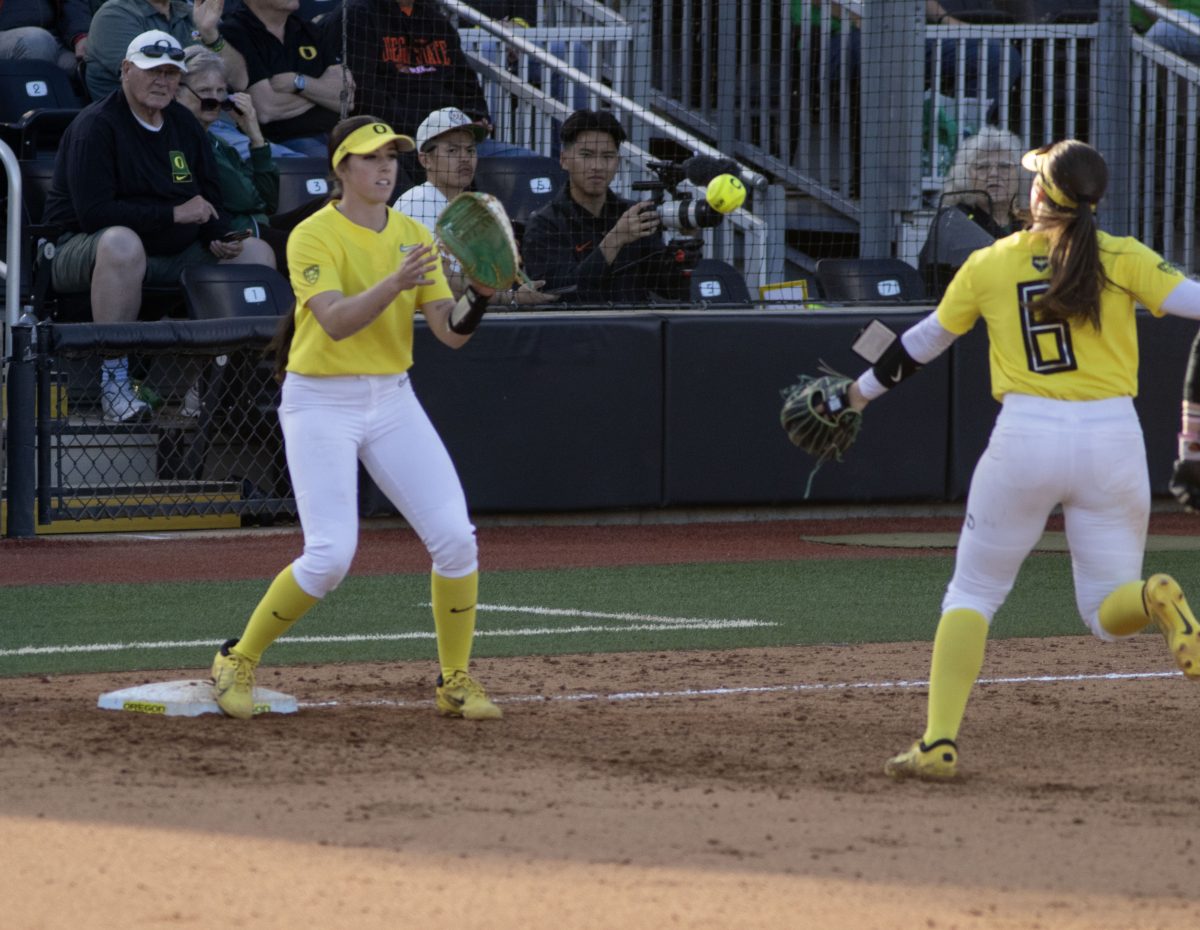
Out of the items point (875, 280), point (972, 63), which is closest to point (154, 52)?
point (875, 280)

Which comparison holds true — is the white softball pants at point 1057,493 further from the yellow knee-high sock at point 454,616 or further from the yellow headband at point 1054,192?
the yellow knee-high sock at point 454,616

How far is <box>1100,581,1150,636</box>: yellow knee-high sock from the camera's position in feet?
16.9

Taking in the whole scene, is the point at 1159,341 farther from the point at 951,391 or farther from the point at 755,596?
the point at 755,596

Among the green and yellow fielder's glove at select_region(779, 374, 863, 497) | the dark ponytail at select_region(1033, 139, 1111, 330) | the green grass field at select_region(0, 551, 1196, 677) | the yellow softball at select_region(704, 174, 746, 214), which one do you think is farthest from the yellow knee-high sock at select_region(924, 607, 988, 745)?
the yellow softball at select_region(704, 174, 746, 214)

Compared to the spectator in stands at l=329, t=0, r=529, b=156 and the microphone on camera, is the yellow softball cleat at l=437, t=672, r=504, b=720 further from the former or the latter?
the spectator in stands at l=329, t=0, r=529, b=156

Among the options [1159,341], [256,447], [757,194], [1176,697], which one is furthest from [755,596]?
[757,194]

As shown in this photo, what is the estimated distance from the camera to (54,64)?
1284 cm

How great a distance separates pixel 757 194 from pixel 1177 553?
476cm

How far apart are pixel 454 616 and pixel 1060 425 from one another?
215 cm

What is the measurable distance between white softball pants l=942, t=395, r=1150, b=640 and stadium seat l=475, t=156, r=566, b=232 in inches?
311

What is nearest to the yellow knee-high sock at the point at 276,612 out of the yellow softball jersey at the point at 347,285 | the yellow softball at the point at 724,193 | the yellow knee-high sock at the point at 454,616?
the yellow knee-high sock at the point at 454,616

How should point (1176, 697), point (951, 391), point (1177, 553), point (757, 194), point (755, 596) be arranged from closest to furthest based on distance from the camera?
point (1176, 697) → point (755, 596) → point (1177, 553) → point (951, 391) → point (757, 194)

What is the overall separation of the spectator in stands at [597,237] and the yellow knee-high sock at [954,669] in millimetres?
6206

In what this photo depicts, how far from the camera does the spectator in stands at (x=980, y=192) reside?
11898 mm
